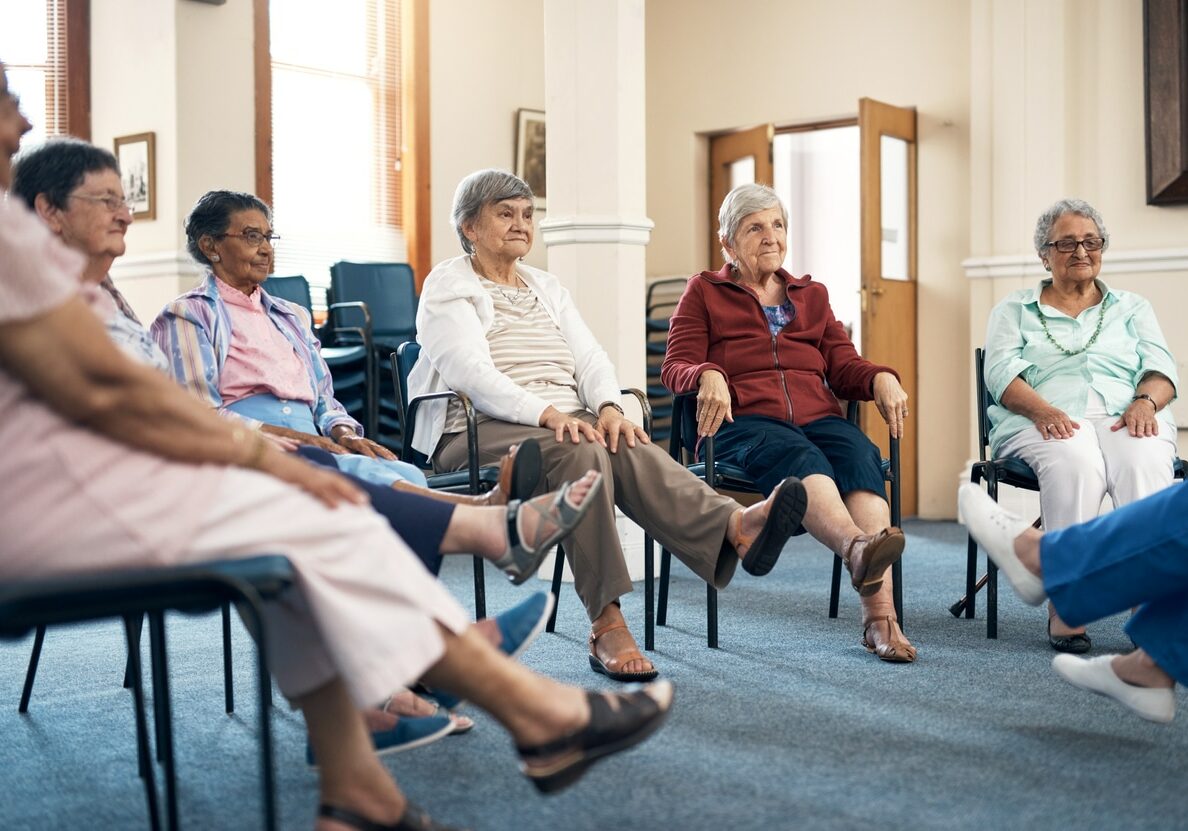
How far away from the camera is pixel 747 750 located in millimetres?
2070

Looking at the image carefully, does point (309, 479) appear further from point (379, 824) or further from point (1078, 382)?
point (1078, 382)

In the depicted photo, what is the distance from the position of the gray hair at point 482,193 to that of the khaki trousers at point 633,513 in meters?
0.58

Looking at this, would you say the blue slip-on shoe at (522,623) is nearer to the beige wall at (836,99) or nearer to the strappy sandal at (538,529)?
the strappy sandal at (538,529)

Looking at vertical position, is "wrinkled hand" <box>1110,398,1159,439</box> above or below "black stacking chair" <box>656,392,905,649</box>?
above

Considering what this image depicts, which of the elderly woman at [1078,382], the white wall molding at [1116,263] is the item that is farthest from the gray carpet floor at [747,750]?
the white wall molding at [1116,263]

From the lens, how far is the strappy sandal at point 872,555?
2.56m

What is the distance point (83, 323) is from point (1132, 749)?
66.7 inches

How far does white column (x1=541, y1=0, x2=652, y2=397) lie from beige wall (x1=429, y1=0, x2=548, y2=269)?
259cm

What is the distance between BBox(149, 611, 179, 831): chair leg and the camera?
1584 millimetres

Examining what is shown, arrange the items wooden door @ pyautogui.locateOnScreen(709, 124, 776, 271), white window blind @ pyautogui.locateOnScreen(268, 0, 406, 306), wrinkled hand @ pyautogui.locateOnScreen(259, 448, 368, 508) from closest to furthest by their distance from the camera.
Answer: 1. wrinkled hand @ pyautogui.locateOnScreen(259, 448, 368, 508)
2. white window blind @ pyautogui.locateOnScreen(268, 0, 406, 306)
3. wooden door @ pyautogui.locateOnScreen(709, 124, 776, 271)

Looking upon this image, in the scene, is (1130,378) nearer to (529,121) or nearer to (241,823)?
(241,823)

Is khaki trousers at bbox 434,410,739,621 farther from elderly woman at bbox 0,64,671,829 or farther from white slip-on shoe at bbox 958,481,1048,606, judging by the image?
elderly woman at bbox 0,64,671,829

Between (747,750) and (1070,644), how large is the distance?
3.63ft

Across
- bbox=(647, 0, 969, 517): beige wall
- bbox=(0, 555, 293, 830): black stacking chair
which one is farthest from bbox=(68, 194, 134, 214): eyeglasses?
bbox=(647, 0, 969, 517): beige wall
